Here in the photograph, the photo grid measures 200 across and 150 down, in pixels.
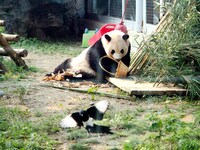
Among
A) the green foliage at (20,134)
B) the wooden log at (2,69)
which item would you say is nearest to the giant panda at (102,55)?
the wooden log at (2,69)

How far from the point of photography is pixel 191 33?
6.71 metres

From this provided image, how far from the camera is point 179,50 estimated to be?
6.64 metres

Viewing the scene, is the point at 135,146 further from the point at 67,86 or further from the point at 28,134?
the point at 67,86

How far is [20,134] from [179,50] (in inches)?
115

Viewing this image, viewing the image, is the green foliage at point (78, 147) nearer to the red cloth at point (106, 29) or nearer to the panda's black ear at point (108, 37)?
the panda's black ear at point (108, 37)

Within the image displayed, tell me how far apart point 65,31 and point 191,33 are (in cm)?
798

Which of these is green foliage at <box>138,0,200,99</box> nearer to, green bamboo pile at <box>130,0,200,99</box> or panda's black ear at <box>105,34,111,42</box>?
green bamboo pile at <box>130,0,200,99</box>

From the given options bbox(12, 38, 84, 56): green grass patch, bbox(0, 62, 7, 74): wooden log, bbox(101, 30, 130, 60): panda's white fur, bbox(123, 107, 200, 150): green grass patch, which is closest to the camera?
bbox(123, 107, 200, 150): green grass patch

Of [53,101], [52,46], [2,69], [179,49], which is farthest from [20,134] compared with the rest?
[52,46]

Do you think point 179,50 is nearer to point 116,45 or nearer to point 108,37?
point 116,45

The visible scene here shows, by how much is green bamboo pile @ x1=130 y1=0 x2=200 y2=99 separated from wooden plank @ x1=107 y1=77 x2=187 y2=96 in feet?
0.32

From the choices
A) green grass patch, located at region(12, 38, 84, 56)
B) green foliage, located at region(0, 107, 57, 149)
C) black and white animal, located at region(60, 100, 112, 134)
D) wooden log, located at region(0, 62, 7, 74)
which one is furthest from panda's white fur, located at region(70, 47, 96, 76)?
green grass patch, located at region(12, 38, 84, 56)

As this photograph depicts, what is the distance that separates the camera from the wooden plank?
21.0ft

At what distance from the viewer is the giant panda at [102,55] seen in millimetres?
7332
